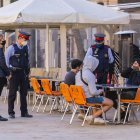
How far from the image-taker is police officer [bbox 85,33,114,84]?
10.2m

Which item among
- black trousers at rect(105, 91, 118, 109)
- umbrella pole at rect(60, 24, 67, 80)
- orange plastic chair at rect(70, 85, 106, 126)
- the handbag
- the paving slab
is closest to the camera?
the paving slab

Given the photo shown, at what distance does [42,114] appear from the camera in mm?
11188

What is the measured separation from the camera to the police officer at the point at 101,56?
400 inches

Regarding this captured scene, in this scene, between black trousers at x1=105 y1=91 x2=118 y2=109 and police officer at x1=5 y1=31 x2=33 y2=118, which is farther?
police officer at x1=5 y1=31 x2=33 y2=118

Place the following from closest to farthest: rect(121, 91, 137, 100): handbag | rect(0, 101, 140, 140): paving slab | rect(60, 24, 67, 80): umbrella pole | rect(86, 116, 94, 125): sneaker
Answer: rect(0, 101, 140, 140): paving slab < rect(86, 116, 94, 125): sneaker < rect(121, 91, 137, 100): handbag < rect(60, 24, 67, 80): umbrella pole

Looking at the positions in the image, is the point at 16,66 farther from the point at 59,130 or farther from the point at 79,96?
the point at 59,130

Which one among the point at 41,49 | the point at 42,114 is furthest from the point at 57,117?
the point at 41,49

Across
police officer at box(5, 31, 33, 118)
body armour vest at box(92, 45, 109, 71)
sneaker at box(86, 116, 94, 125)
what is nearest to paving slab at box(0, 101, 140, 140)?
sneaker at box(86, 116, 94, 125)

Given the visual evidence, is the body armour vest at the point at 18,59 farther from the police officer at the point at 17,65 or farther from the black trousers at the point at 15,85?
the black trousers at the point at 15,85

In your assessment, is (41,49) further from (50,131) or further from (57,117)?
(50,131)

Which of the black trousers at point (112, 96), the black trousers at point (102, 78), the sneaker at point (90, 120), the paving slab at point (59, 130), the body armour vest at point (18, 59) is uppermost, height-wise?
the body armour vest at point (18, 59)

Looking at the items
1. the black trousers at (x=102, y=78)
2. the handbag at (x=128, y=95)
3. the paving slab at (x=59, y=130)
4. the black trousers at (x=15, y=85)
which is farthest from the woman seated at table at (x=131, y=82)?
the black trousers at (x=15, y=85)

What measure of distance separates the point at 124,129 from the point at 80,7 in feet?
17.7

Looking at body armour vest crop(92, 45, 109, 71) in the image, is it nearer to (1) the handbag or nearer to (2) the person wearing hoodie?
(1) the handbag
